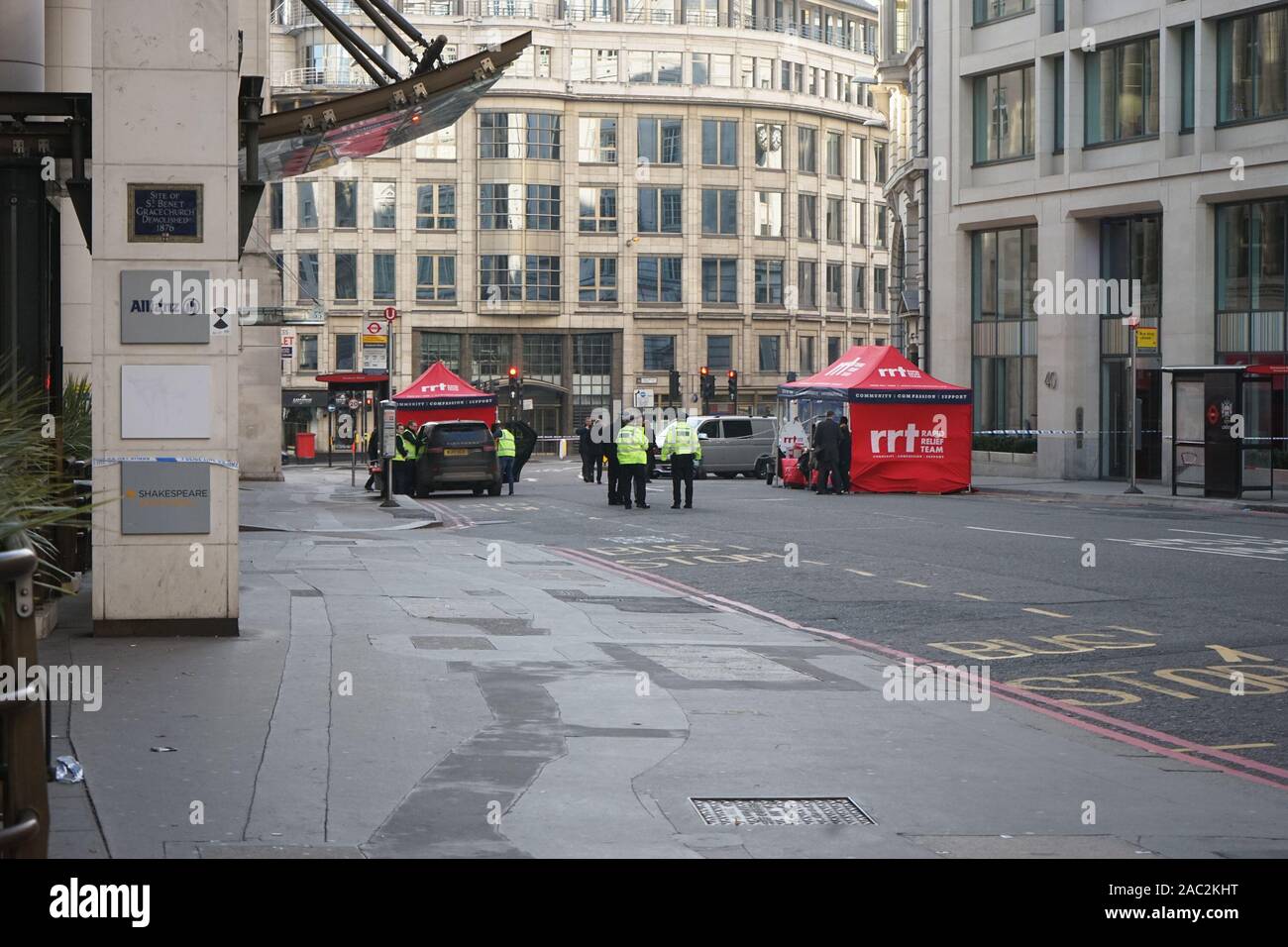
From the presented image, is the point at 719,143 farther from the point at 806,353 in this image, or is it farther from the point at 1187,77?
the point at 1187,77

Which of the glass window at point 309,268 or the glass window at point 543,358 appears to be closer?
the glass window at point 309,268

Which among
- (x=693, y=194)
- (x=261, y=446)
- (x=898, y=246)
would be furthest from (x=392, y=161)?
(x=261, y=446)

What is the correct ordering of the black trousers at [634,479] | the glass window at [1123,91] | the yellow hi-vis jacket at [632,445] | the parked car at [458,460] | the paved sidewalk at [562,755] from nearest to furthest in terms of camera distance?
the paved sidewalk at [562,755] < the yellow hi-vis jacket at [632,445] < the black trousers at [634,479] < the parked car at [458,460] < the glass window at [1123,91]


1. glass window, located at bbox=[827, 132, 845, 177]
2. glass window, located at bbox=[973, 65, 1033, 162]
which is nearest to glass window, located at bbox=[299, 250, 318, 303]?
glass window, located at bbox=[827, 132, 845, 177]

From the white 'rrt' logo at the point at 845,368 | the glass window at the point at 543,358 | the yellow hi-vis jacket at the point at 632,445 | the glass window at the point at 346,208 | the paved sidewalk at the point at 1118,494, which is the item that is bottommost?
the paved sidewalk at the point at 1118,494

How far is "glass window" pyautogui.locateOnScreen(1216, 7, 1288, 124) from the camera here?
36969mm

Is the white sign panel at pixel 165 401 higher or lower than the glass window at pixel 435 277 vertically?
lower

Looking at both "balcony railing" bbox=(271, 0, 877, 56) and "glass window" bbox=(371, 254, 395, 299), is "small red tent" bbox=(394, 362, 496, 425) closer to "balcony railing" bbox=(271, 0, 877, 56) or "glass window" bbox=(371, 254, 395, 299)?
"glass window" bbox=(371, 254, 395, 299)

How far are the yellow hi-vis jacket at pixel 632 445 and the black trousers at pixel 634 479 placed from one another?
116 mm

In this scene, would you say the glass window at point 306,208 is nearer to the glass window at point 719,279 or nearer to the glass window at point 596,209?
the glass window at point 596,209

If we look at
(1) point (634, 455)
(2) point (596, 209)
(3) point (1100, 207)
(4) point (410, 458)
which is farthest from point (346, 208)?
(1) point (634, 455)

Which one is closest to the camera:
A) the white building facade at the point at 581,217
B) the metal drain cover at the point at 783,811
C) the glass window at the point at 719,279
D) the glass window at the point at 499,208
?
the metal drain cover at the point at 783,811

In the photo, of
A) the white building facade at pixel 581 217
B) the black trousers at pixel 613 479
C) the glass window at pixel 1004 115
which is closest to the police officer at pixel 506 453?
the black trousers at pixel 613 479

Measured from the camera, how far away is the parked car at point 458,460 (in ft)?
115
